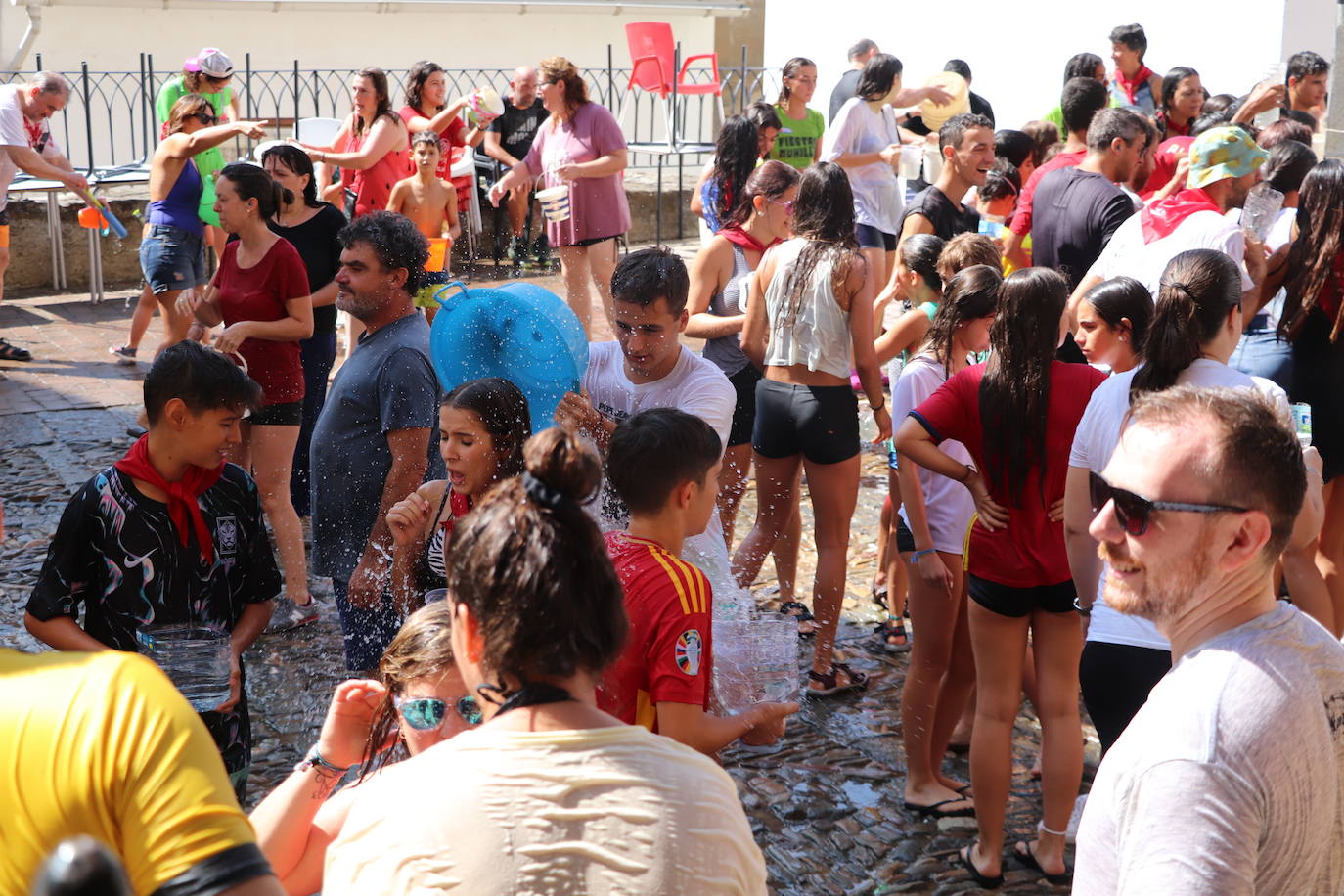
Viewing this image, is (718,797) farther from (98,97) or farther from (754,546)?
(98,97)

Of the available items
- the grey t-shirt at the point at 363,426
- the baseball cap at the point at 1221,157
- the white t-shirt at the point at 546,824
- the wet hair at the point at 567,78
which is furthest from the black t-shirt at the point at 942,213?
the white t-shirt at the point at 546,824

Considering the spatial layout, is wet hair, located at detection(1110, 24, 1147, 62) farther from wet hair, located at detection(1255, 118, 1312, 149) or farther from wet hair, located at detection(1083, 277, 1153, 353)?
wet hair, located at detection(1083, 277, 1153, 353)

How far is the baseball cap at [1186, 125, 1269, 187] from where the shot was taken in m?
5.50

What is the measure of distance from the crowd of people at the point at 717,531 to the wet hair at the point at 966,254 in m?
0.02

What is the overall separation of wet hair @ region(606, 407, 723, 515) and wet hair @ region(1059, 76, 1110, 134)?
4.93 meters

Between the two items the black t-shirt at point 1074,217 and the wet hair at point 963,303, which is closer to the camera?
the wet hair at point 963,303

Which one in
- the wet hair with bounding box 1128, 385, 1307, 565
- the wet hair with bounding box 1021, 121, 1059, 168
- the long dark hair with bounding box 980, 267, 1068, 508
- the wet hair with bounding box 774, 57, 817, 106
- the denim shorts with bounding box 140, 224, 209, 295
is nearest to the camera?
the wet hair with bounding box 1128, 385, 1307, 565

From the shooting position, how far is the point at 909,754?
4.24 m

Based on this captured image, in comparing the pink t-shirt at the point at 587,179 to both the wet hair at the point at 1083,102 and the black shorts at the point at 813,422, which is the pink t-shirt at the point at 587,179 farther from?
the black shorts at the point at 813,422

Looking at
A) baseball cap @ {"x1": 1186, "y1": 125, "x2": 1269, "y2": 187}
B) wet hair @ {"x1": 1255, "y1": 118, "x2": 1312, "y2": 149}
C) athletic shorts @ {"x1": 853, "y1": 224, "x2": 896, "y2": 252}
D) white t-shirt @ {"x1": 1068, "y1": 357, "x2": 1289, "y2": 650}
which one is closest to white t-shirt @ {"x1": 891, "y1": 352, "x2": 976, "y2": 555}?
white t-shirt @ {"x1": 1068, "y1": 357, "x2": 1289, "y2": 650}

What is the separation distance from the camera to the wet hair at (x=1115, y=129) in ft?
20.1

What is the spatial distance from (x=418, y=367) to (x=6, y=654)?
2450 mm

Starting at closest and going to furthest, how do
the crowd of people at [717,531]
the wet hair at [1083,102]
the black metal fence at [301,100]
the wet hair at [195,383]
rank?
the crowd of people at [717,531] → the wet hair at [195,383] → the wet hair at [1083,102] → the black metal fence at [301,100]

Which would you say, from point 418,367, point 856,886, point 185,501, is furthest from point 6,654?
point 856,886
